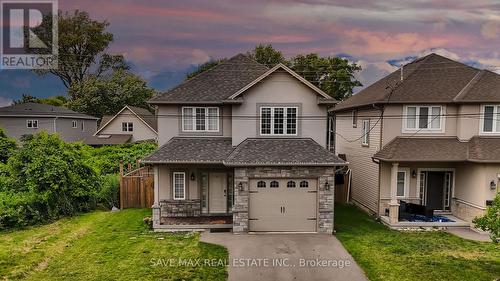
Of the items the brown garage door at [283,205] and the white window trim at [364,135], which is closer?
the brown garage door at [283,205]

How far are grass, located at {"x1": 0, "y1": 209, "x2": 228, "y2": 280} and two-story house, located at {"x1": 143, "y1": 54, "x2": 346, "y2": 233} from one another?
1.72 meters

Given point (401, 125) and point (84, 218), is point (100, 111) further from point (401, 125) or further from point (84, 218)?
point (401, 125)

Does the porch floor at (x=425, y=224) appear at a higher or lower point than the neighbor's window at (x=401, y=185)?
lower

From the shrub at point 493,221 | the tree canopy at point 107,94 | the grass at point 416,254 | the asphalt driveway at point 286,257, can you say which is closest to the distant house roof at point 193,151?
the asphalt driveway at point 286,257

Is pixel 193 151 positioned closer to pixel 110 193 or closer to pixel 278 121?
pixel 278 121

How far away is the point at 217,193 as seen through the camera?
51.4 ft

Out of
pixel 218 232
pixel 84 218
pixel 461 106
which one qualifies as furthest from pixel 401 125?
pixel 84 218

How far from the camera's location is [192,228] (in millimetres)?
14117

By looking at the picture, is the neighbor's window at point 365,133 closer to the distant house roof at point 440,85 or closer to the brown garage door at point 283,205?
the distant house roof at point 440,85

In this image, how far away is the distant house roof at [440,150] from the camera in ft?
48.8

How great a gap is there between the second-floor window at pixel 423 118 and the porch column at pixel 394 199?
230 cm

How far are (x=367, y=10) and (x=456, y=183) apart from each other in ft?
35.8

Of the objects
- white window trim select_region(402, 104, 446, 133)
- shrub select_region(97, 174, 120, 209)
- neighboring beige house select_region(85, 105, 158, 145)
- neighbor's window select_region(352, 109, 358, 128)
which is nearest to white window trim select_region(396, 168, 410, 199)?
white window trim select_region(402, 104, 446, 133)

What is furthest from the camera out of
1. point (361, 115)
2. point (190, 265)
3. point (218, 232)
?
point (361, 115)
